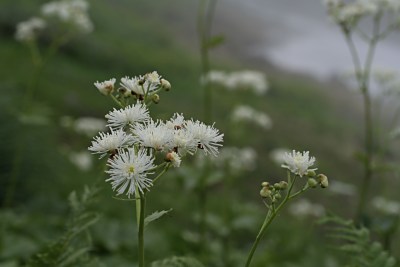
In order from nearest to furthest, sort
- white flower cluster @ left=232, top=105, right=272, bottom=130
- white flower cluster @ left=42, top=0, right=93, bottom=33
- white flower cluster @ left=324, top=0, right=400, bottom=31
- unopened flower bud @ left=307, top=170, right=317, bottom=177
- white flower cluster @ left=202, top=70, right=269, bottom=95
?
unopened flower bud @ left=307, top=170, right=317, bottom=177 < white flower cluster @ left=324, top=0, right=400, bottom=31 < white flower cluster @ left=42, top=0, right=93, bottom=33 < white flower cluster @ left=202, top=70, right=269, bottom=95 < white flower cluster @ left=232, top=105, right=272, bottom=130

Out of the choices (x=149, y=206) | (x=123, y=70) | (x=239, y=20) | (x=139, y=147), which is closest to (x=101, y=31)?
(x=123, y=70)

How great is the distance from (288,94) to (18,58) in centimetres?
1157

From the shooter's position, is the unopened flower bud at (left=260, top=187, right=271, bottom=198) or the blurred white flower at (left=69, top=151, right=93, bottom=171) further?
the blurred white flower at (left=69, top=151, right=93, bottom=171)

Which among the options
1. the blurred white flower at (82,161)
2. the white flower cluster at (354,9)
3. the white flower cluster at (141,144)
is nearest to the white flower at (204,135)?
the white flower cluster at (141,144)

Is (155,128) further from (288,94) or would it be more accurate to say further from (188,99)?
(288,94)

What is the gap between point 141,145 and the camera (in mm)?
1676

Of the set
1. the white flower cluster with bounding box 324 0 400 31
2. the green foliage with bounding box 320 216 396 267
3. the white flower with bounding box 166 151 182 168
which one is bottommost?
the green foliage with bounding box 320 216 396 267

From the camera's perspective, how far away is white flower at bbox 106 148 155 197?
62.7 inches

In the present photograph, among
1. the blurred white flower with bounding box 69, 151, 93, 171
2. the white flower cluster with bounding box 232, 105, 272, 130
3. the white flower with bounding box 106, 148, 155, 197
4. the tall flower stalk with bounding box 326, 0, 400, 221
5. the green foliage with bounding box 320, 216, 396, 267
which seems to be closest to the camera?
the white flower with bounding box 106, 148, 155, 197

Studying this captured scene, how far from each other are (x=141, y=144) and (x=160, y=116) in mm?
307

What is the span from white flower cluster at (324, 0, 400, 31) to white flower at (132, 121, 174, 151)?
288 cm

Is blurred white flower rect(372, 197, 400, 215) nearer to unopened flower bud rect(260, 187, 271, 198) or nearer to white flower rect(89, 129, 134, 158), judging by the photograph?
unopened flower bud rect(260, 187, 271, 198)

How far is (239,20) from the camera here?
28844 millimetres

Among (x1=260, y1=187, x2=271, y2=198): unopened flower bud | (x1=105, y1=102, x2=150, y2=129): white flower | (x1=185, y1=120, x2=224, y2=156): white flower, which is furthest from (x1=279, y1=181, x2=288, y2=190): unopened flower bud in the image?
(x1=105, y1=102, x2=150, y2=129): white flower
